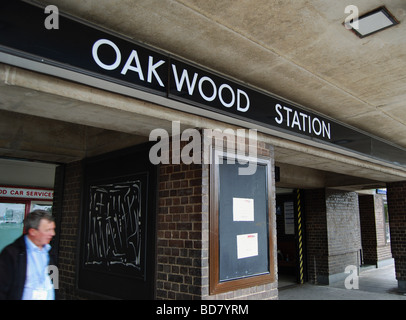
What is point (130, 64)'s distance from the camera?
2.96 meters

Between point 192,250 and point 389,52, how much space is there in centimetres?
283

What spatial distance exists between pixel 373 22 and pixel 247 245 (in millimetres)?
2589

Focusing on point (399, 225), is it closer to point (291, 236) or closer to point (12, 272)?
point (291, 236)

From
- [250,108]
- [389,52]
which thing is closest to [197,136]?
[250,108]

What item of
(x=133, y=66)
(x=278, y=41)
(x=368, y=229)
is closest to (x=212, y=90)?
(x=278, y=41)

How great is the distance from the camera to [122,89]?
297 centimetres

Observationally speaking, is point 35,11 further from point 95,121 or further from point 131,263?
point 131,263

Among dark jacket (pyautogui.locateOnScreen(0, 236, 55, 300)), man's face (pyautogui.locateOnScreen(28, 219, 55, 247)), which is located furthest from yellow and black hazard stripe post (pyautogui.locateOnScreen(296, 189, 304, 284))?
dark jacket (pyautogui.locateOnScreen(0, 236, 55, 300))

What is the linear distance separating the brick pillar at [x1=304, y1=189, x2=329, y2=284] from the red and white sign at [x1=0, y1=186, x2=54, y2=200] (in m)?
7.50

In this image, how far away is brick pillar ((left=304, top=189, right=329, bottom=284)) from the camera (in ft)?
33.3

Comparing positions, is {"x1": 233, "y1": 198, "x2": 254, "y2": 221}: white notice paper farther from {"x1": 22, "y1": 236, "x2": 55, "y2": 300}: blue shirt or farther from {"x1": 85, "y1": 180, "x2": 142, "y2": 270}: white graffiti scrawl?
{"x1": 22, "y1": 236, "x2": 55, "y2": 300}: blue shirt

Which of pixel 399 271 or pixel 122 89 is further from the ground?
pixel 122 89

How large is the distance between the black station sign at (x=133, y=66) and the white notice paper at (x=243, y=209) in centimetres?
91

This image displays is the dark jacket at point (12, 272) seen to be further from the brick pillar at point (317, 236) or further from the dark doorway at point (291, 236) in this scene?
the brick pillar at point (317, 236)
